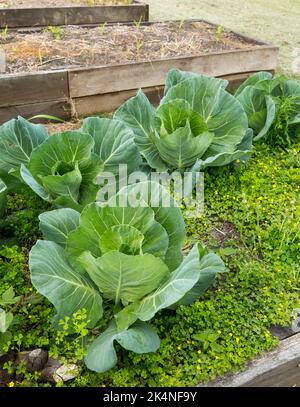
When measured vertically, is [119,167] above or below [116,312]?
above

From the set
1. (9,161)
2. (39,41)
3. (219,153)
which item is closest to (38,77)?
(39,41)

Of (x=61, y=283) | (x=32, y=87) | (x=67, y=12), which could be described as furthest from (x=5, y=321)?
(x=67, y=12)

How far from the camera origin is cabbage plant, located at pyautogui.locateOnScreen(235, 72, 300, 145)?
113 inches

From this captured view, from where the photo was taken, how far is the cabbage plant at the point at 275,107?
2863 mm

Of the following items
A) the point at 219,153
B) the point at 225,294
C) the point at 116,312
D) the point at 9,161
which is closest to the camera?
the point at 116,312

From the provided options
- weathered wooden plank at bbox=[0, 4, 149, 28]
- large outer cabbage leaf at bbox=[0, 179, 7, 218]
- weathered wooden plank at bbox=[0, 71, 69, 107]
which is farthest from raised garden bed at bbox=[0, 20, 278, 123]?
large outer cabbage leaf at bbox=[0, 179, 7, 218]

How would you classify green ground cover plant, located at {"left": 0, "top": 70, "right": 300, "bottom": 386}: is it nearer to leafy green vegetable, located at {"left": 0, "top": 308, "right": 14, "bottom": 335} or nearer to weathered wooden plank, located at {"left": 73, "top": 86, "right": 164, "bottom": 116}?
leafy green vegetable, located at {"left": 0, "top": 308, "right": 14, "bottom": 335}

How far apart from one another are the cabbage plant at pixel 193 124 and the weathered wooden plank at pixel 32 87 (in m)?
1.35

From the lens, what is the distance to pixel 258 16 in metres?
7.52

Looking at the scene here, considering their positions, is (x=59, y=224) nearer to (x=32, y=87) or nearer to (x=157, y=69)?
(x=32, y=87)

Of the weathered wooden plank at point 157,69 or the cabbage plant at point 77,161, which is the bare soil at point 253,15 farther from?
the cabbage plant at point 77,161

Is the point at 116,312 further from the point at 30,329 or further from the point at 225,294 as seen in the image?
the point at 225,294

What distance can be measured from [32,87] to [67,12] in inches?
84.3

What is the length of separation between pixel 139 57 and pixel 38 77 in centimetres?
107
